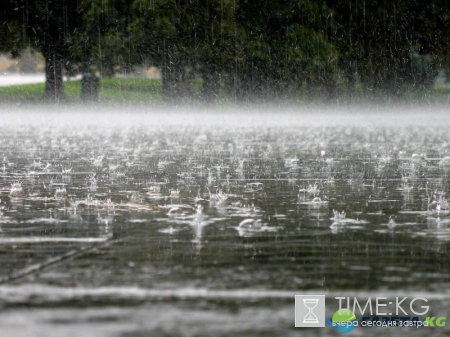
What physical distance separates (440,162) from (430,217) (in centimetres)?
601

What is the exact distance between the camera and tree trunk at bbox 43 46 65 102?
47.1 m

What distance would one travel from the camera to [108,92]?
60344mm

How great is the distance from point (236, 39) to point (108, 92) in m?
19.3

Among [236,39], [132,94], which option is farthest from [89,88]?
[132,94]

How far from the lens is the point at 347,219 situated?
22.1ft

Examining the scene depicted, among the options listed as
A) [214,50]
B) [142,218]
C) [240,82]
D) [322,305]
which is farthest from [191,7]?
[322,305]

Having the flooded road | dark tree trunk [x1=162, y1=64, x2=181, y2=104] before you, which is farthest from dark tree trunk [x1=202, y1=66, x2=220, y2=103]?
the flooded road

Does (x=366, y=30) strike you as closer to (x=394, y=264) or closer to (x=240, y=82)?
(x=240, y=82)

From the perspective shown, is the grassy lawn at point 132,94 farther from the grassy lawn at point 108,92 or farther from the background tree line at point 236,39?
the background tree line at point 236,39

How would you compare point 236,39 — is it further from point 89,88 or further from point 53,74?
point 53,74

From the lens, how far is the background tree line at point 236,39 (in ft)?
140

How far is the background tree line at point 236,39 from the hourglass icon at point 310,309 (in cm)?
3842

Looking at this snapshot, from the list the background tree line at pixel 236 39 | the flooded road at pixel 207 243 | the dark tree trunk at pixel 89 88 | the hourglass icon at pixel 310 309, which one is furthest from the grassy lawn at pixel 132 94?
the hourglass icon at pixel 310 309

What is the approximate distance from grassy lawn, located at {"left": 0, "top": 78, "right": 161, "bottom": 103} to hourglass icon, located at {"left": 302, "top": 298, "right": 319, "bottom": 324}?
45331mm
